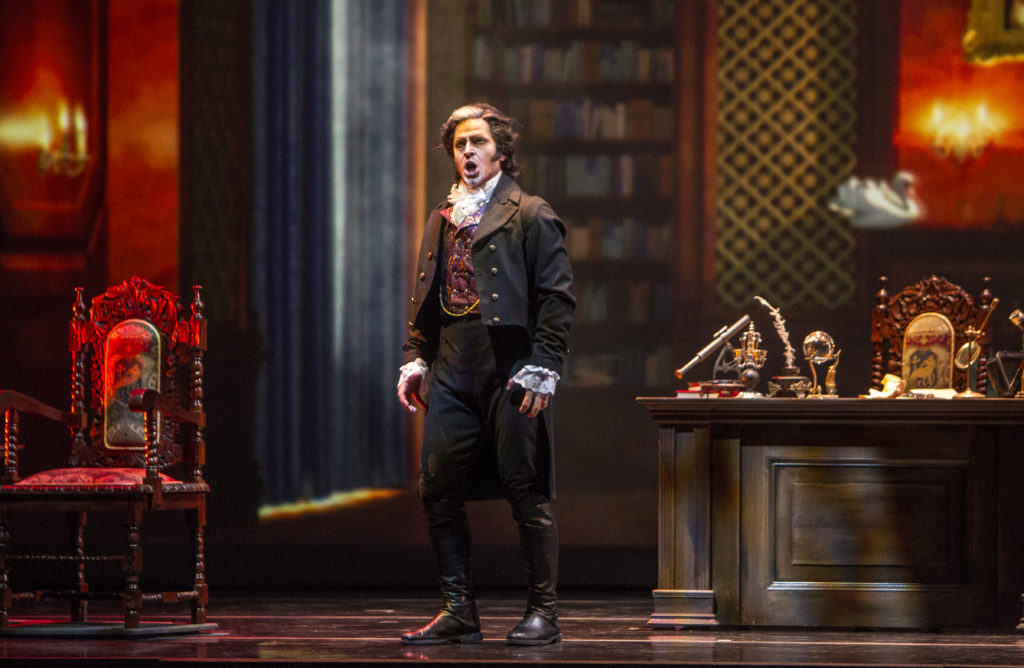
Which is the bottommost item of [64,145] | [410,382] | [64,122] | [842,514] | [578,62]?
[842,514]

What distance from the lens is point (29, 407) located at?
402cm

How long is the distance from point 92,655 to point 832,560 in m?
2.20

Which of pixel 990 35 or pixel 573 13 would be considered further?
pixel 573 13

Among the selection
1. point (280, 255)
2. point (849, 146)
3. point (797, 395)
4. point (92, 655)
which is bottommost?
point (92, 655)

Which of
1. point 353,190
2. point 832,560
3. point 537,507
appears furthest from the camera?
point 353,190

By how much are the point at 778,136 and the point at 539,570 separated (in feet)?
10.0

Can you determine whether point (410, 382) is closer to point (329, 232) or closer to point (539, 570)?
point (539, 570)

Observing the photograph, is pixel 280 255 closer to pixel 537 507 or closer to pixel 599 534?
pixel 599 534

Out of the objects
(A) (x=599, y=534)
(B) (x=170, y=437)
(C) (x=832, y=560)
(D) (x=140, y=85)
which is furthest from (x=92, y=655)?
(D) (x=140, y=85)

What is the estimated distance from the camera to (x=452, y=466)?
11.2 ft

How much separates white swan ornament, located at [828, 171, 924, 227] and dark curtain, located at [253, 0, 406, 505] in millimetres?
2049

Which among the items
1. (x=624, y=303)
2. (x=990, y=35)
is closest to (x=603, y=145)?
(x=624, y=303)

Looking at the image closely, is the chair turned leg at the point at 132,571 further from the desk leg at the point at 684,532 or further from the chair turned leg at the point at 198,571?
the desk leg at the point at 684,532

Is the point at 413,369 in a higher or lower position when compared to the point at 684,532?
higher
